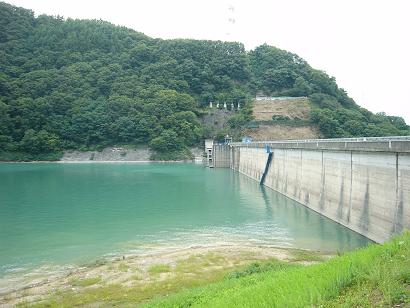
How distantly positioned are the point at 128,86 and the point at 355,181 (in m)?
109

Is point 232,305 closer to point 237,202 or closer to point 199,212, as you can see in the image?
point 199,212

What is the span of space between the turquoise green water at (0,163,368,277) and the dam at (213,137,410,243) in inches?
55.3

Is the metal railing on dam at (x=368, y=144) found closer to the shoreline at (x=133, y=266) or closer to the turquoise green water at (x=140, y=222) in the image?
the turquoise green water at (x=140, y=222)

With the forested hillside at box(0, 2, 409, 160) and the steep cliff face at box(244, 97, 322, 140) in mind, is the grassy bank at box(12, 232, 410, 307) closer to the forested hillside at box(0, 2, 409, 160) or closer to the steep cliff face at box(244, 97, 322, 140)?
the steep cliff face at box(244, 97, 322, 140)

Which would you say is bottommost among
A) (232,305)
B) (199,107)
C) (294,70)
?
(232,305)

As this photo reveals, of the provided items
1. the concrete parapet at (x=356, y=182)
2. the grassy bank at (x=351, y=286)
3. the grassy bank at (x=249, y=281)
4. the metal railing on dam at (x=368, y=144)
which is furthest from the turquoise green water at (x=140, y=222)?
the grassy bank at (x=351, y=286)

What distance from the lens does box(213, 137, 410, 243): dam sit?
2159 centimetres

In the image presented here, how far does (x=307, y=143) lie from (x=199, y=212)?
44.3 feet

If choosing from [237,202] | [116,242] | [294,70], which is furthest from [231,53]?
[116,242]

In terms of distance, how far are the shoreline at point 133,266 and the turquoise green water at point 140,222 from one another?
1.81 m

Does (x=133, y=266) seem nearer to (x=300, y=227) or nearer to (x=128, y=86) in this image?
(x=300, y=227)

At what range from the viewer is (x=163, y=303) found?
13.0m

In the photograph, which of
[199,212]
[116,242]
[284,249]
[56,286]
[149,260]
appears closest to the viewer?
[56,286]

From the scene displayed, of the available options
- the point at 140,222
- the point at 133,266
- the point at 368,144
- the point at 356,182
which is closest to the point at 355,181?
the point at 356,182
